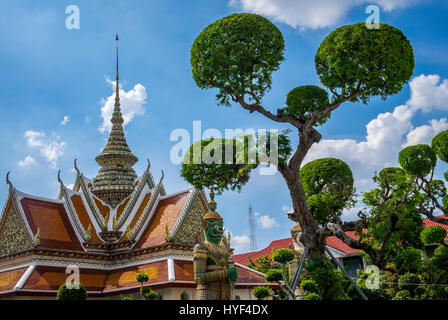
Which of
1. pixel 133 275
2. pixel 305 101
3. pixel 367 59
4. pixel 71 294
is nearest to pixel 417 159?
pixel 305 101

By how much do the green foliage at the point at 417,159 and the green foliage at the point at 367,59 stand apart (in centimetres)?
640

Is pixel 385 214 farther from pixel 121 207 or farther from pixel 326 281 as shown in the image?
pixel 121 207

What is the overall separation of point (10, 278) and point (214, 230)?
307 inches

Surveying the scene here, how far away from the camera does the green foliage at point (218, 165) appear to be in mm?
9523

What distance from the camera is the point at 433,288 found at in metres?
13.4

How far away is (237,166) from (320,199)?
2782mm

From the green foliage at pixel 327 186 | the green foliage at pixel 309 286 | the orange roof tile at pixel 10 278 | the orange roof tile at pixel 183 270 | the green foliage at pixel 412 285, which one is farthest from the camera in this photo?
the orange roof tile at pixel 183 270

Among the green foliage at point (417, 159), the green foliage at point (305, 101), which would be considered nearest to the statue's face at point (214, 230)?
the green foliage at point (305, 101)

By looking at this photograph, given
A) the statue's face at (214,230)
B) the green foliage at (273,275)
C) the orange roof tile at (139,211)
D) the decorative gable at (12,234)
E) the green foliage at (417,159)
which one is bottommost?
the green foliage at (273,275)

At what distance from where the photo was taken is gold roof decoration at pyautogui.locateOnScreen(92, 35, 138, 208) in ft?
62.6

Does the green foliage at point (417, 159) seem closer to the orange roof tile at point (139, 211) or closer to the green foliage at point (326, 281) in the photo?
the green foliage at point (326, 281)

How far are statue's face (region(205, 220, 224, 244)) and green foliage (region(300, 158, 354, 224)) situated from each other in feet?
7.68

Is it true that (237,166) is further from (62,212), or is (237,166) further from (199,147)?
(62,212)

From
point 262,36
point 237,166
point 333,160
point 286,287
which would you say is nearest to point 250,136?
point 237,166
